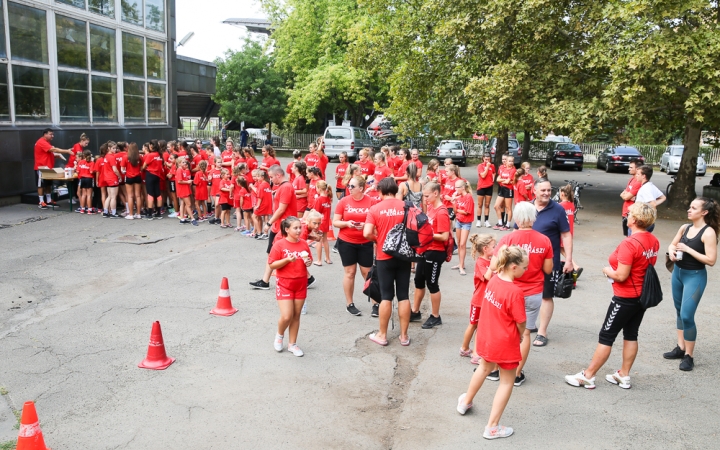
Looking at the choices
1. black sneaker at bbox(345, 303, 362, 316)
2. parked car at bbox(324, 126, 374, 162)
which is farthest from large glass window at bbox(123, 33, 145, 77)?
black sneaker at bbox(345, 303, 362, 316)

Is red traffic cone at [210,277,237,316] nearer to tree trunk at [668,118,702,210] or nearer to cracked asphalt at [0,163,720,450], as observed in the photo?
cracked asphalt at [0,163,720,450]

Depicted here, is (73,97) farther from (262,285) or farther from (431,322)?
(431,322)

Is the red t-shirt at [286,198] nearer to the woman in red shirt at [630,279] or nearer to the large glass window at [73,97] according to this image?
the woman in red shirt at [630,279]

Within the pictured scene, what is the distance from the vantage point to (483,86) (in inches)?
682

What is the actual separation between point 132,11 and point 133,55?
1.38 meters

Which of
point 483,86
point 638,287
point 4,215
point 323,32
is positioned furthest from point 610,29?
point 323,32

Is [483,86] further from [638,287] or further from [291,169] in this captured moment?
[638,287]

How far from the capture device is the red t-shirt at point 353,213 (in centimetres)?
758

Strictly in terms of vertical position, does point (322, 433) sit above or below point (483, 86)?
below

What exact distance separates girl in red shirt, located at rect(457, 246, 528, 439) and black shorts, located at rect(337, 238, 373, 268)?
3026 mm

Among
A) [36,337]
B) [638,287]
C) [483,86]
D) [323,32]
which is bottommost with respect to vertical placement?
[36,337]

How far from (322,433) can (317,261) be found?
5.96 m

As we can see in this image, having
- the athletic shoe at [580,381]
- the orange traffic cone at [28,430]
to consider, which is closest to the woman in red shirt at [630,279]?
the athletic shoe at [580,381]

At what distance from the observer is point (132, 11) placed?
1922cm
